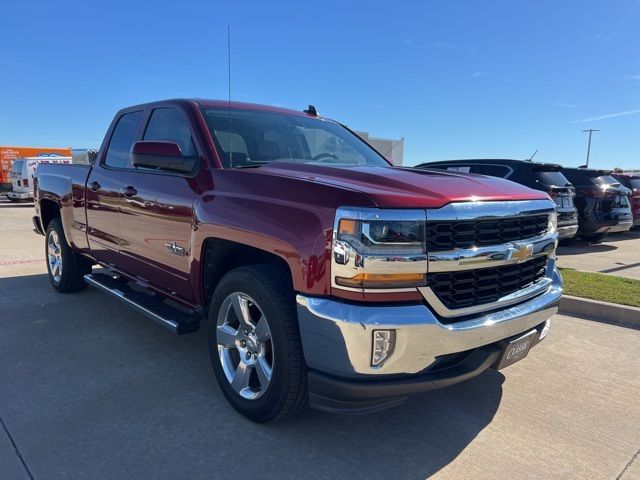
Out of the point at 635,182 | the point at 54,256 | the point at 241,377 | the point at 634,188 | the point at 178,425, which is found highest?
the point at 635,182

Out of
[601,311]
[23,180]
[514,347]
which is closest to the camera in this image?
A: [514,347]

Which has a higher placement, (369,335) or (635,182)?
(635,182)

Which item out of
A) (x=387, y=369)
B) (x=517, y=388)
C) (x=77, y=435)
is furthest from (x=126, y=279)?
(x=517, y=388)

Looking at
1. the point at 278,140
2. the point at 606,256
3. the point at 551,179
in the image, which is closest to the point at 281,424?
the point at 278,140

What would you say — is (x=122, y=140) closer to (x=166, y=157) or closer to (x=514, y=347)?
(x=166, y=157)

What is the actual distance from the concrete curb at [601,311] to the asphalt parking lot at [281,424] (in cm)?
80

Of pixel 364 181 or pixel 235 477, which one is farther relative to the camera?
A: pixel 364 181

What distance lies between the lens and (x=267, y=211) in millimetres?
2725

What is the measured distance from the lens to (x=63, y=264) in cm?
566

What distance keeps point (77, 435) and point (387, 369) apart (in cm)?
183

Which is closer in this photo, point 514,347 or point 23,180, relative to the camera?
point 514,347

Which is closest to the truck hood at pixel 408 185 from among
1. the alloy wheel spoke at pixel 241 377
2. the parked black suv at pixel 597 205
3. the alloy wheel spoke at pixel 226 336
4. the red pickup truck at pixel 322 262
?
the red pickup truck at pixel 322 262

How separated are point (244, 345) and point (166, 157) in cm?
133

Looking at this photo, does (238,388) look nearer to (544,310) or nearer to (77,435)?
(77,435)
